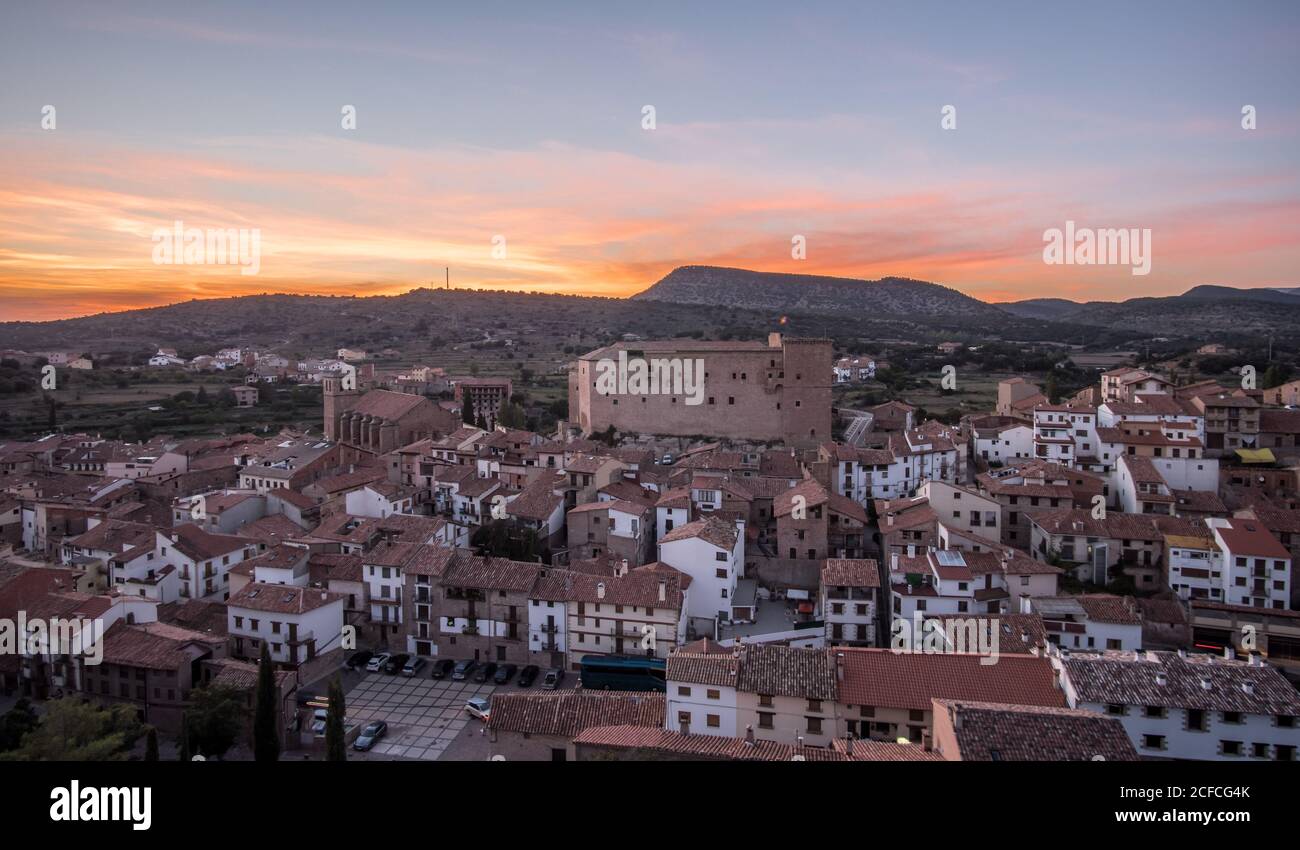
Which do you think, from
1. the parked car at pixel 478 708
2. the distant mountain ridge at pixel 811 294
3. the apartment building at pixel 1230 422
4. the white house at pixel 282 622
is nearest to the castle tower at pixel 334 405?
the white house at pixel 282 622

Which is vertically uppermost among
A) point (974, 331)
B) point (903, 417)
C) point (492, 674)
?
point (974, 331)

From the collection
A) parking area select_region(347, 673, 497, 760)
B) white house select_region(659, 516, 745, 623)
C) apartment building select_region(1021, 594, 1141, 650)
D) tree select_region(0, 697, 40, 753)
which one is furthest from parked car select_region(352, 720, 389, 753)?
apartment building select_region(1021, 594, 1141, 650)

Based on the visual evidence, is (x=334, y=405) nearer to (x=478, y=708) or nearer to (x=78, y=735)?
(x=478, y=708)

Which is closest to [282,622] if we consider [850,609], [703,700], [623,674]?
[623,674]

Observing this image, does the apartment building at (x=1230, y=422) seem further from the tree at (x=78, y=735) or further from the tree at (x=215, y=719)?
the tree at (x=78, y=735)

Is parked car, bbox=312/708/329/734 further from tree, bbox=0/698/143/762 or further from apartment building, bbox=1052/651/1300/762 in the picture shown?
apartment building, bbox=1052/651/1300/762
